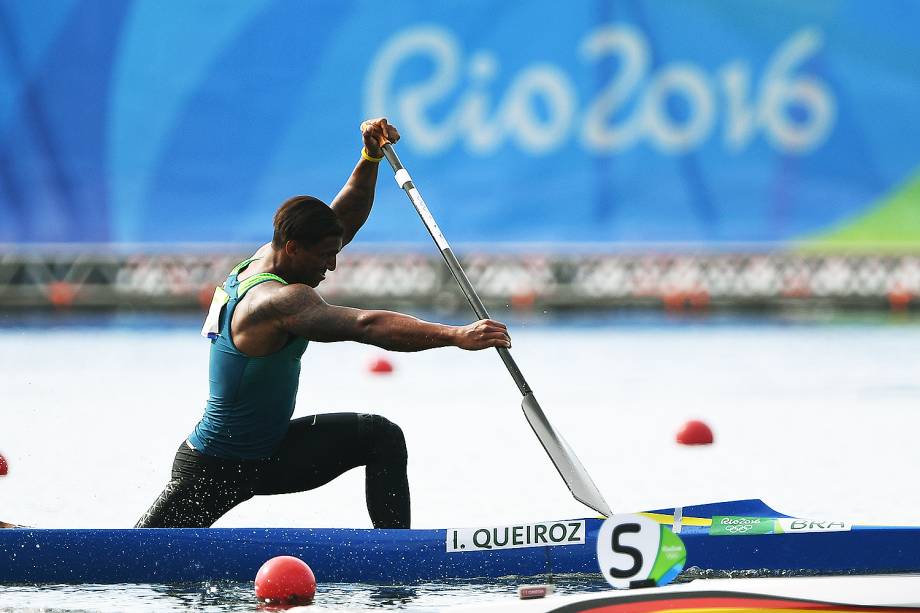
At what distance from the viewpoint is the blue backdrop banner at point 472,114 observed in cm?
1952

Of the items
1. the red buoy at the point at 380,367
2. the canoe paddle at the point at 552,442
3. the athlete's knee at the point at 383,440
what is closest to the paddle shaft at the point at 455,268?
the canoe paddle at the point at 552,442

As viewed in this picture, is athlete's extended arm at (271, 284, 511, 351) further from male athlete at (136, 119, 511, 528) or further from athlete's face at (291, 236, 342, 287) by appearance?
athlete's face at (291, 236, 342, 287)

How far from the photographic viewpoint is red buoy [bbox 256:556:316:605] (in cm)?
559

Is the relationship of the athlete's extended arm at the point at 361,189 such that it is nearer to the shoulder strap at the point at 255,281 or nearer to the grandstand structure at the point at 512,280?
the shoulder strap at the point at 255,281

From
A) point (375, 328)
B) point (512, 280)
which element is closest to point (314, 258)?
point (375, 328)

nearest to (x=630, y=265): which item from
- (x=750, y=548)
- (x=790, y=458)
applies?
(x=790, y=458)

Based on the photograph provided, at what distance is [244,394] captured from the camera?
18.9 ft

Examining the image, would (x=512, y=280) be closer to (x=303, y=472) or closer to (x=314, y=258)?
(x=303, y=472)

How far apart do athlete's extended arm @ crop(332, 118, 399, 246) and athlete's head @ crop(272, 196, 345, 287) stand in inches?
39.1

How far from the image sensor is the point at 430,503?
7.89 meters

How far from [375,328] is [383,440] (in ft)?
2.07

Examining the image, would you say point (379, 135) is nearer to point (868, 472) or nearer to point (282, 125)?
point (868, 472)

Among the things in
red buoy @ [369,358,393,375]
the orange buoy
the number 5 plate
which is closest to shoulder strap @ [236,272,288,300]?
the number 5 plate

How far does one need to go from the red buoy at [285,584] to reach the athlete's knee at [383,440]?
546mm
